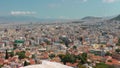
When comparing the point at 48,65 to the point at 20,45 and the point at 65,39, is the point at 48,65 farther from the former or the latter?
the point at 65,39

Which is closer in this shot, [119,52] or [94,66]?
[94,66]

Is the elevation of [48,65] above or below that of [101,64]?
above

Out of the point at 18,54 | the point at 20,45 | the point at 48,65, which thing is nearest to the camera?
the point at 48,65

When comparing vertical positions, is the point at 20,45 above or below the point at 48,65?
Answer: below

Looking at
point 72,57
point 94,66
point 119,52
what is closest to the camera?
point 94,66

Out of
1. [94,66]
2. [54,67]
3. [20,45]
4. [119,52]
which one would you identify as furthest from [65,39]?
[54,67]

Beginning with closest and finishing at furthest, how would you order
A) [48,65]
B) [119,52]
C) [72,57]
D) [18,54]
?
[48,65], [72,57], [18,54], [119,52]

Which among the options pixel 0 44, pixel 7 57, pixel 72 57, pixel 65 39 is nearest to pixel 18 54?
pixel 7 57

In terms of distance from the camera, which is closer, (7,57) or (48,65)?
(48,65)

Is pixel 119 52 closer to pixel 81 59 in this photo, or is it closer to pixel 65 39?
pixel 81 59

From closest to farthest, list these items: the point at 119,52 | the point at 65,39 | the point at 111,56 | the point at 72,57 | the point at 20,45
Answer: the point at 72,57
the point at 111,56
the point at 119,52
the point at 20,45
the point at 65,39
